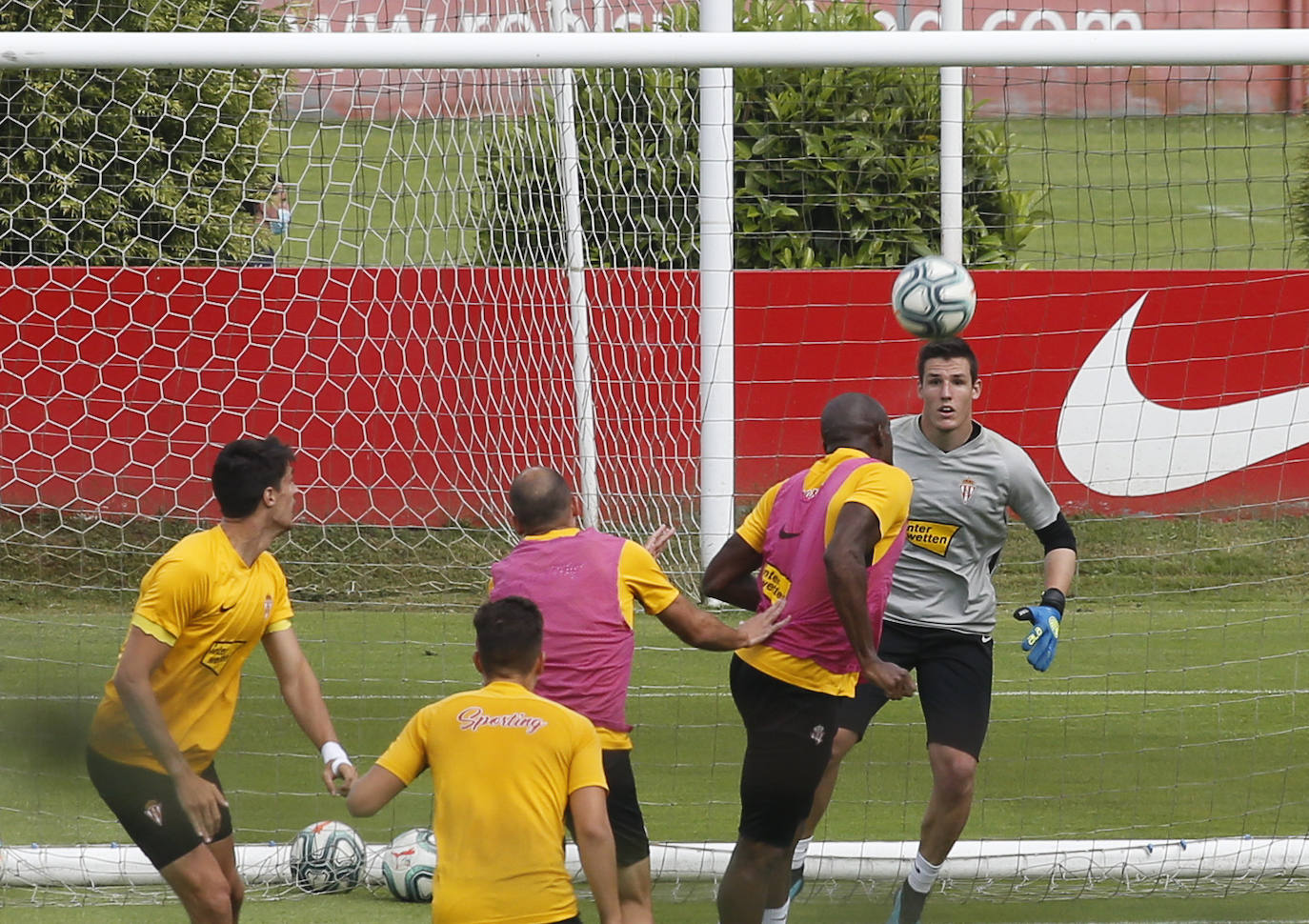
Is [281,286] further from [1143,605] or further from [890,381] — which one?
[1143,605]

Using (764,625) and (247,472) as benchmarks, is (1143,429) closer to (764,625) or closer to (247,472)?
(764,625)

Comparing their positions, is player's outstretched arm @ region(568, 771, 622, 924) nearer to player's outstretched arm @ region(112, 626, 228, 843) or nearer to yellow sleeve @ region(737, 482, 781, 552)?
player's outstretched arm @ region(112, 626, 228, 843)

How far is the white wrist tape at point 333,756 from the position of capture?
4.29m

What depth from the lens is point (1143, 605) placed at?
405 inches

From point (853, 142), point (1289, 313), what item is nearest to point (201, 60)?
point (853, 142)

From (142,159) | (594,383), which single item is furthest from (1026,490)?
(142,159)

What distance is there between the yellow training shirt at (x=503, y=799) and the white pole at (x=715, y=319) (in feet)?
13.0

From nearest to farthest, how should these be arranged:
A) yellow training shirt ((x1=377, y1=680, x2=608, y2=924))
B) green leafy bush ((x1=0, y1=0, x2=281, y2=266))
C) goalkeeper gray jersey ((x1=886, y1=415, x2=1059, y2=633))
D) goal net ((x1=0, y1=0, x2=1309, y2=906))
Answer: yellow training shirt ((x1=377, y1=680, x2=608, y2=924)) < goalkeeper gray jersey ((x1=886, y1=415, x2=1059, y2=633)) < goal net ((x1=0, y1=0, x2=1309, y2=906)) < green leafy bush ((x1=0, y1=0, x2=281, y2=266))

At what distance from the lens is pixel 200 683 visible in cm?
463

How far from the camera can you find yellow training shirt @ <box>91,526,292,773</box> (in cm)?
444

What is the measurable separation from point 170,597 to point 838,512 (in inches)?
77.7

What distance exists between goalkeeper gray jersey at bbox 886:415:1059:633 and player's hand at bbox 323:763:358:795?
2251 millimetres

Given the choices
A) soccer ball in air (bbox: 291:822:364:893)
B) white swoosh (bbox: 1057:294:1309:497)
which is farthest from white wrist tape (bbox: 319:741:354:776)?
white swoosh (bbox: 1057:294:1309:497)

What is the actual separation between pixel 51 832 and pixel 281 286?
13.6ft
